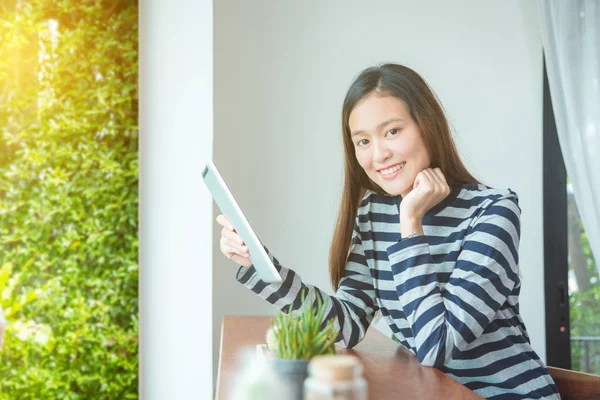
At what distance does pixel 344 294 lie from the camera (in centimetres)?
157

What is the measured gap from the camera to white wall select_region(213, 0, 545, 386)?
287 centimetres

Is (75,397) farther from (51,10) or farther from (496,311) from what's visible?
(496,311)

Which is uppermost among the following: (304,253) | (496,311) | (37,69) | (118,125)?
(37,69)

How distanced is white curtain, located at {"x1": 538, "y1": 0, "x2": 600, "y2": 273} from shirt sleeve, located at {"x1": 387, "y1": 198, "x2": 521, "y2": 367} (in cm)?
189

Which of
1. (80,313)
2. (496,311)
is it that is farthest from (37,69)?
(496,311)

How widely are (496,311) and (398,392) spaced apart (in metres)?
0.34

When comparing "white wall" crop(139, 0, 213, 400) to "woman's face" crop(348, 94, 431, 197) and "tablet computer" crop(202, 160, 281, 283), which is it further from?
"tablet computer" crop(202, 160, 281, 283)

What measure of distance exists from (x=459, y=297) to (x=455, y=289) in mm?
19

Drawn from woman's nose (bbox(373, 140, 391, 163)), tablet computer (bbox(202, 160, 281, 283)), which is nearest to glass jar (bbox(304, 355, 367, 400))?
tablet computer (bbox(202, 160, 281, 283))

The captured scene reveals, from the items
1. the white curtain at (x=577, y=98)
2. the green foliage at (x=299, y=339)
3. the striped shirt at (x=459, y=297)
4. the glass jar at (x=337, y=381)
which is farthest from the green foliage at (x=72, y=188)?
the glass jar at (x=337, y=381)

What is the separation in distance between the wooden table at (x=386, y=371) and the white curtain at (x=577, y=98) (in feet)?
5.62

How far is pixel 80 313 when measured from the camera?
2.80m

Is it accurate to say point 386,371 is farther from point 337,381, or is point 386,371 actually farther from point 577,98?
point 577,98

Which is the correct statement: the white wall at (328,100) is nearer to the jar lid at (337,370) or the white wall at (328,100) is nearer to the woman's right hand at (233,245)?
the woman's right hand at (233,245)
